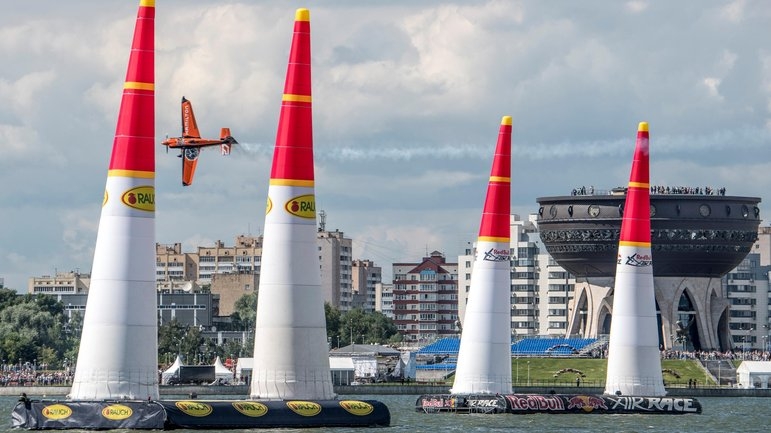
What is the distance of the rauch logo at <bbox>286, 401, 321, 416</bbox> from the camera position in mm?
62562

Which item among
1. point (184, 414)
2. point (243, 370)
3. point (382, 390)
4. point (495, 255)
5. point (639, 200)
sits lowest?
point (184, 414)

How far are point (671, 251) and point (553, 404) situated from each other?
96704 mm

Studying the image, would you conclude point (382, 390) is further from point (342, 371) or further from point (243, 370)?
point (243, 370)

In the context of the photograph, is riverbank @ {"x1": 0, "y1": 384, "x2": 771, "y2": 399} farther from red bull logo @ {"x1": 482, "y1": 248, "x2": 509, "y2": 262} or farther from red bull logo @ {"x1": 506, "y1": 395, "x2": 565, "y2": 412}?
red bull logo @ {"x1": 482, "y1": 248, "x2": 509, "y2": 262}

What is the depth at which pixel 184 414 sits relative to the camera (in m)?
61.8

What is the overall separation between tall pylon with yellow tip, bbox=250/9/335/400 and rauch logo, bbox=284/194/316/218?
34 mm

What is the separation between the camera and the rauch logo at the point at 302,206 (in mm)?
63219

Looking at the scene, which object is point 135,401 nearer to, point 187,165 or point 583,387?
point 187,165

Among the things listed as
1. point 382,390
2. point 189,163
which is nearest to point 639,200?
point 189,163

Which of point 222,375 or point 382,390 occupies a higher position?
point 222,375

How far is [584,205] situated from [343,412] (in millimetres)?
121882

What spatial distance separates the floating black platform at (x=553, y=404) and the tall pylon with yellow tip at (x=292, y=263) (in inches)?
813

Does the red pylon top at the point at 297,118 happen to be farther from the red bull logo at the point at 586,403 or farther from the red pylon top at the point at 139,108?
the red bull logo at the point at 586,403

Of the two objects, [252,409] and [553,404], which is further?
[553,404]
